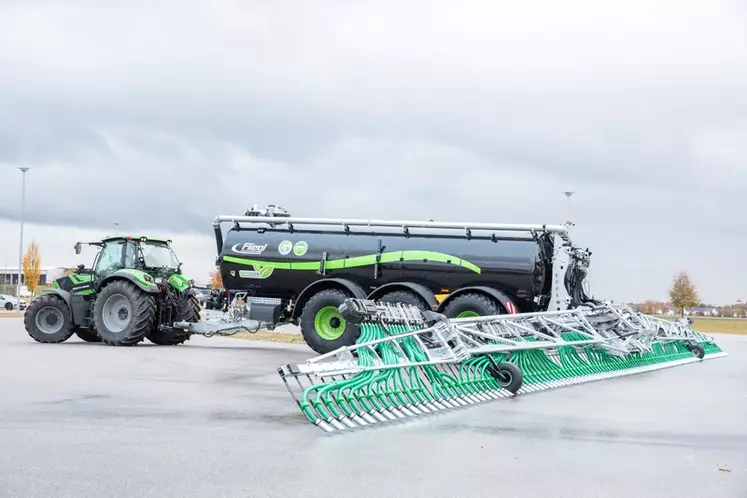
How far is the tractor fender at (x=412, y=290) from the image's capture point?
16.0 metres

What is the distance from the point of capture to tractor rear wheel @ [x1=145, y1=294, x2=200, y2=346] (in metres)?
18.4

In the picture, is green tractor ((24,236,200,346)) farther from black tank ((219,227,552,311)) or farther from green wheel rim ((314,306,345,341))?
green wheel rim ((314,306,345,341))

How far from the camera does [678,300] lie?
1891 inches

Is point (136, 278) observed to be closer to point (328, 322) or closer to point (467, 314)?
point (328, 322)

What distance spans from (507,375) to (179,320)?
1031cm

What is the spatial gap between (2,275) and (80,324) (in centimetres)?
8534

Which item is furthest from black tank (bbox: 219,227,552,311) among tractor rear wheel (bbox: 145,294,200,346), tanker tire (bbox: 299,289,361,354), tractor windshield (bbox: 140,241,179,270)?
tractor windshield (bbox: 140,241,179,270)

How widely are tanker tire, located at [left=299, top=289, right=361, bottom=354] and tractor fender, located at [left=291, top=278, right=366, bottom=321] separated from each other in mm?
152

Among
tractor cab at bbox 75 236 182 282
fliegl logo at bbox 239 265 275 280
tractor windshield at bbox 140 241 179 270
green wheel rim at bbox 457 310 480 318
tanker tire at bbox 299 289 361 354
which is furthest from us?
tractor windshield at bbox 140 241 179 270

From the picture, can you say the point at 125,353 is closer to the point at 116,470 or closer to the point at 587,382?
the point at 587,382

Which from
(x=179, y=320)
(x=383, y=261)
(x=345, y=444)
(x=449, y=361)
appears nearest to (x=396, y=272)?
(x=383, y=261)

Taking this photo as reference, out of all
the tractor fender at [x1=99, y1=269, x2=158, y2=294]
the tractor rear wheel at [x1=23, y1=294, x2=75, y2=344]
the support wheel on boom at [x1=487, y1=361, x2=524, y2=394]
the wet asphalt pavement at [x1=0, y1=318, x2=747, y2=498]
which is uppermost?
the tractor fender at [x1=99, y1=269, x2=158, y2=294]

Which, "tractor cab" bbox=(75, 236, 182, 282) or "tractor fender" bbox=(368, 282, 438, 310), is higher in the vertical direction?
"tractor cab" bbox=(75, 236, 182, 282)

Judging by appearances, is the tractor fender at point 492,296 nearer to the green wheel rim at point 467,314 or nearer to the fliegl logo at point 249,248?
the green wheel rim at point 467,314
